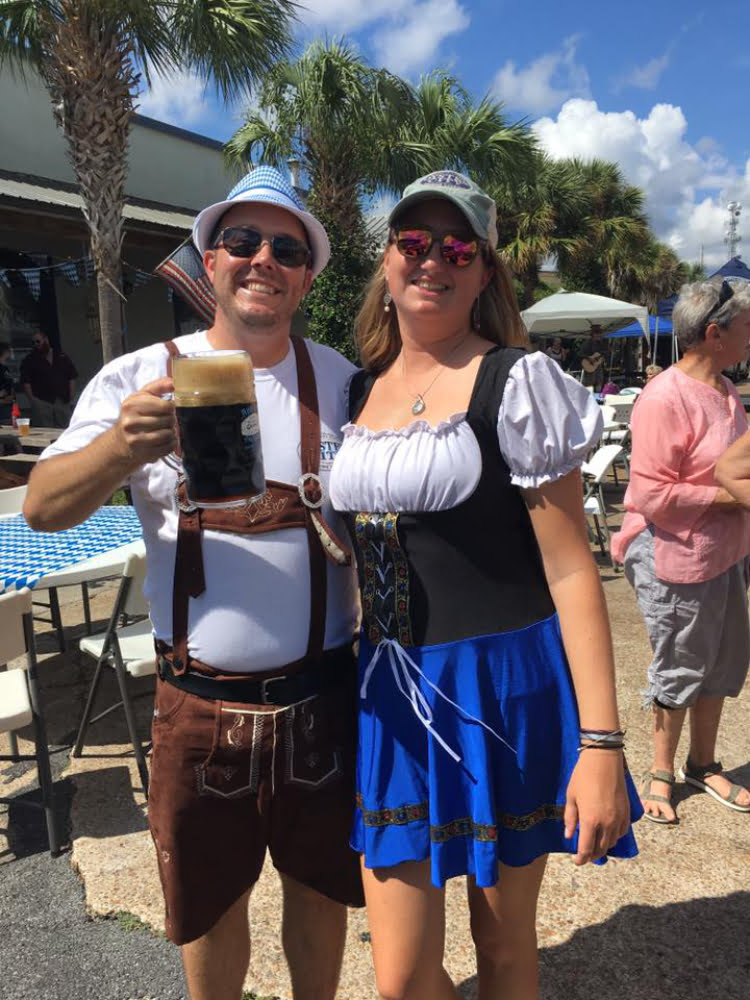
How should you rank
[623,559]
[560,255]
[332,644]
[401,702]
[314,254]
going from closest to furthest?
1. [401,702]
2. [332,644]
3. [314,254]
4. [623,559]
5. [560,255]

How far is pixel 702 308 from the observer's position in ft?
8.39

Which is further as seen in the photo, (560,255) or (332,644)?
(560,255)

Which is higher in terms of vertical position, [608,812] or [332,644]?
[332,644]

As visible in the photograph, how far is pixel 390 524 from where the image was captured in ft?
4.62

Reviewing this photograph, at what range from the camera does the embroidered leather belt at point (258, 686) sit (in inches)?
58.4

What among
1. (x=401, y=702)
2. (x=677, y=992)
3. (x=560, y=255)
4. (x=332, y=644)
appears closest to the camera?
(x=401, y=702)

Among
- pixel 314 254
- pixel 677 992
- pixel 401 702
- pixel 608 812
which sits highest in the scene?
pixel 314 254

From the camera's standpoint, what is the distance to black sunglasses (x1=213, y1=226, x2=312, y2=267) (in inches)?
59.7

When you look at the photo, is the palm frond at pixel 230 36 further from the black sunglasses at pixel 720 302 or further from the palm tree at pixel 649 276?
the palm tree at pixel 649 276

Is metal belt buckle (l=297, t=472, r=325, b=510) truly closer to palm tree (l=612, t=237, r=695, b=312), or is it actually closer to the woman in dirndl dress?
the woman in dirndl dress

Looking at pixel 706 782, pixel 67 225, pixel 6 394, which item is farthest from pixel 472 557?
pixel 6 394

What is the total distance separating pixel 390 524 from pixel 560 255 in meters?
22.3

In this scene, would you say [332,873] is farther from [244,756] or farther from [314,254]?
[314,254]

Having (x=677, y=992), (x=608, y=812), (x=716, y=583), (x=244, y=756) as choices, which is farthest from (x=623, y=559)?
(x=244, y=756)
